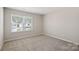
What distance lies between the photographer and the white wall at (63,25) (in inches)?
105

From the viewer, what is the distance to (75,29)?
267 centimetres

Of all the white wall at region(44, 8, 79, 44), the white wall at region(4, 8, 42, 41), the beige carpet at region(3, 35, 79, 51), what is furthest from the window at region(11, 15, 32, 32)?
the white wall at region(44, 8, 79, 44)

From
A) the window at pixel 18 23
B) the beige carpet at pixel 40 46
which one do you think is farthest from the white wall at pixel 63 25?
the window at pixel 18 23

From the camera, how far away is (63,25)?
3150mm

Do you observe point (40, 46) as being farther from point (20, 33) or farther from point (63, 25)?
point (63, 25)

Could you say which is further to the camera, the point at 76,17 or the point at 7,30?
the point at 7,30

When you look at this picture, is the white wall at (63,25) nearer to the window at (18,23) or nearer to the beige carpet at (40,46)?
the beige carpet at (40,46)

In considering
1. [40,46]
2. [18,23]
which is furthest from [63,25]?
[18,23]

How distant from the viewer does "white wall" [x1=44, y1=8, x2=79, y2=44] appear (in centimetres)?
267

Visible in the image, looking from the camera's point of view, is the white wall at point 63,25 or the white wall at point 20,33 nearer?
the white wall at point 63,25
